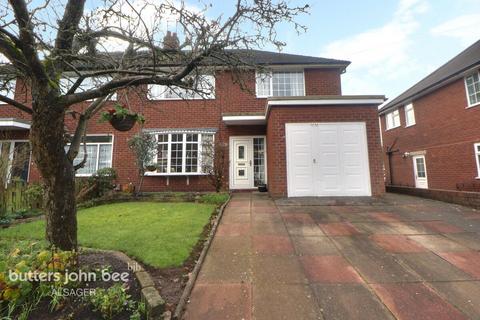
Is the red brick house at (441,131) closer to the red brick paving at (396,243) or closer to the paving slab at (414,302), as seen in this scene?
the red brick paving at (396,243)

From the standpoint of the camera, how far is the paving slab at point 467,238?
385cm

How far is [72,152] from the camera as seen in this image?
9.26 feet

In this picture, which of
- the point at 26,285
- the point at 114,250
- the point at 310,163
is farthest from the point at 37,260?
the point at 310,163

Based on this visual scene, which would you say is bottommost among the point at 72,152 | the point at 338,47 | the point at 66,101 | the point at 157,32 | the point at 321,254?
the point at 321,254

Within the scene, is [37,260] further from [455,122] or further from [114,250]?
[455,122]

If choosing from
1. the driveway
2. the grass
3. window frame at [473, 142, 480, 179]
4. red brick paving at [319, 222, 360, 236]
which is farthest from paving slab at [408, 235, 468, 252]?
window frame at [473, 142, 480, 179]

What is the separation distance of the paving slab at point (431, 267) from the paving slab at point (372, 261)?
0.12 metres

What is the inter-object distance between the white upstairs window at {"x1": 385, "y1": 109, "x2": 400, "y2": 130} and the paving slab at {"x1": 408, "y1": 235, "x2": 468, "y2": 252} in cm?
1406

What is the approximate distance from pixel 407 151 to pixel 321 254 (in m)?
14.8

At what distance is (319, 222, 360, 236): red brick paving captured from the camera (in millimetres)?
4508

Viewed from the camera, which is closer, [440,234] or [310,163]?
[440,234]

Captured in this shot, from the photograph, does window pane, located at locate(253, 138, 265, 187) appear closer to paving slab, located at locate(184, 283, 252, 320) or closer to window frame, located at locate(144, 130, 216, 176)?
window frame, located at locate(144, 130, 216, 176)

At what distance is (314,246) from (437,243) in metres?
2.21

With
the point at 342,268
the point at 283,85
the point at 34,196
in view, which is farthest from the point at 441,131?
the point at 34,196
